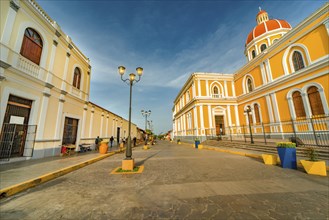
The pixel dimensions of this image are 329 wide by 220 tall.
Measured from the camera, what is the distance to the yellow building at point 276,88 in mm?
10866

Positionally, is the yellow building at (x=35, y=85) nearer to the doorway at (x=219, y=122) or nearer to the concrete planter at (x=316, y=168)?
the concrete planter at (x=316, y=168)

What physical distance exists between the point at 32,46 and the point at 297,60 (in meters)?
22.7

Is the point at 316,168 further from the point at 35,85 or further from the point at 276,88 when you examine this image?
the point at 35,85

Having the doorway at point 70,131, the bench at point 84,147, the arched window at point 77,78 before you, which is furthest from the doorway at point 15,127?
the arched window at point 77,78

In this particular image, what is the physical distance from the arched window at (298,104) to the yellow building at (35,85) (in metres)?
21.3

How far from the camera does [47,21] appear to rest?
9.24m

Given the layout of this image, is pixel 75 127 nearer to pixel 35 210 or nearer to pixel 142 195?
pixel 35 210

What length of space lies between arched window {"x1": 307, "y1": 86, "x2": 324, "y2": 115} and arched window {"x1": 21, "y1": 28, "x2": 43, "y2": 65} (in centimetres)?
2204

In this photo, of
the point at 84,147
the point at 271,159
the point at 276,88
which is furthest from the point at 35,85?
the point at 276,88

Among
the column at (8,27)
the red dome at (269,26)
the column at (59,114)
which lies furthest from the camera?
the red dome at (269,26)

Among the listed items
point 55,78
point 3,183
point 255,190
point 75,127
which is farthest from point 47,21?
point 255,190

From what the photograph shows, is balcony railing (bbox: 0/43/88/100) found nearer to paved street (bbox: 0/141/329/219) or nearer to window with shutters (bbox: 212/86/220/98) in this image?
paved street (bbox: 0/141/329/219)

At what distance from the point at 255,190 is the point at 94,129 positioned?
16.5m

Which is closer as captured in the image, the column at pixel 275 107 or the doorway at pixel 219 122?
the column at pixel 275 107
